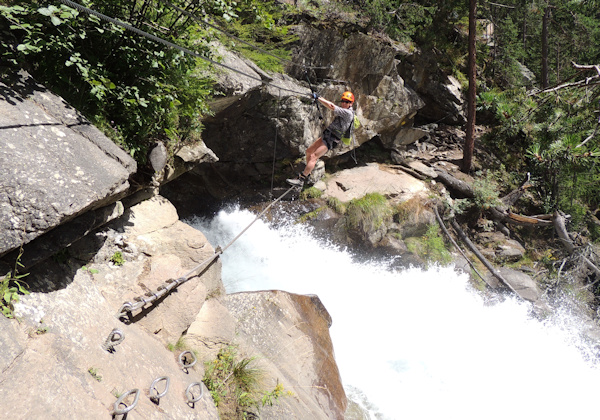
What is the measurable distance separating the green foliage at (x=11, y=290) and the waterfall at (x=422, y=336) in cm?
529

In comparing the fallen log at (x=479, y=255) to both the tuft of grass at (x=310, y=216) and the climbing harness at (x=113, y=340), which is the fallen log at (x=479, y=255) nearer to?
the tuft of grass at (x=310, y=216)

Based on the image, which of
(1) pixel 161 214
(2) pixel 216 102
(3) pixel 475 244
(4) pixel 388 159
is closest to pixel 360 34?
(4) pixel 388 159

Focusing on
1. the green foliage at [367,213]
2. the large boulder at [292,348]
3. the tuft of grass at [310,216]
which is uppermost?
the large boulder at [292,348]

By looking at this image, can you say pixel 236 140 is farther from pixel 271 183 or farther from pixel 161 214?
pixel 161 214

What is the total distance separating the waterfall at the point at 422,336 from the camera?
7180 millimetres

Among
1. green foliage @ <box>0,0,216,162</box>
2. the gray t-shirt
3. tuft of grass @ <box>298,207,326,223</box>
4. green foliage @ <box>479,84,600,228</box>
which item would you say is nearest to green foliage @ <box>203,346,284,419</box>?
green foliage @ <box>0,0,216,162</box>

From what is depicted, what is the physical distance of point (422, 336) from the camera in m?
8.85

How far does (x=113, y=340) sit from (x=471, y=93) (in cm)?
1384

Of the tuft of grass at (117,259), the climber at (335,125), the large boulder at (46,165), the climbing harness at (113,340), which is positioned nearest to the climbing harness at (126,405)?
the climbing harness at (113,340)

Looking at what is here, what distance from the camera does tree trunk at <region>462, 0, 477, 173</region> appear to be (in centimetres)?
1268

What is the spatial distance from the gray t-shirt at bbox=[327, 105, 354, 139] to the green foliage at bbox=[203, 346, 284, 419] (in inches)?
176

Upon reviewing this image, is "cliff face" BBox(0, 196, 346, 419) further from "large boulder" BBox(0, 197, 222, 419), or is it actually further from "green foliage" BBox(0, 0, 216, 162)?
"green foliage" BBox(0, 0, 216, 162)

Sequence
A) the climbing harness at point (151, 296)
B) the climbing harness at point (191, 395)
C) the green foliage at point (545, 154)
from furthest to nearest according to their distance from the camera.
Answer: the green foliage at point (545, 154) < the climbing harness at point (151, 296) < the climbing harness at point (191, 395)

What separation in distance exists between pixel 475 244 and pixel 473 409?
7287 mm
